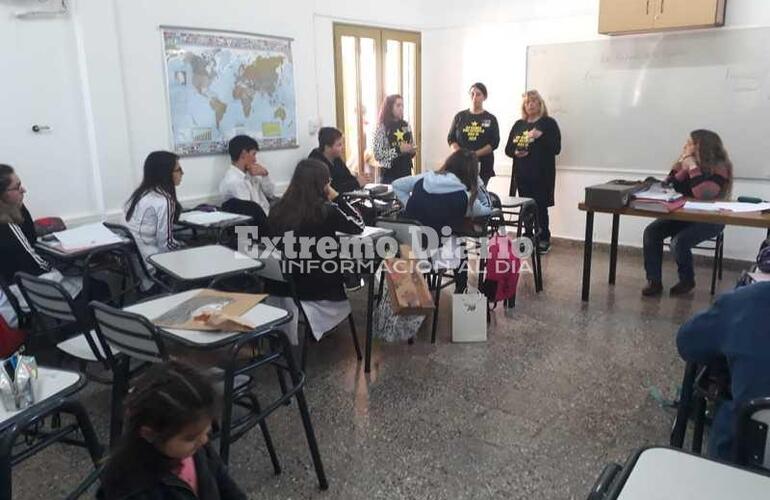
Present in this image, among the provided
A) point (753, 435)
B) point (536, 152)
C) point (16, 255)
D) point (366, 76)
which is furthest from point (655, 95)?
point (16, 255)

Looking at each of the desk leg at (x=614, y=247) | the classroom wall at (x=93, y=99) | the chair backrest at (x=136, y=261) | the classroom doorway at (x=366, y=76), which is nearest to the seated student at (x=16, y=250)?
the chair backrest at (x=136, y=261)

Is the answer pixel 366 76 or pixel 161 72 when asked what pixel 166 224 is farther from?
pixel 366 76

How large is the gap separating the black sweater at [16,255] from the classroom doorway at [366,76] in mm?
3080

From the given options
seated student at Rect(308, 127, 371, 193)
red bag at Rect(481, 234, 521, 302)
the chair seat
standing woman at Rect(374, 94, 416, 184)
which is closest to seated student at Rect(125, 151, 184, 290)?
the chair seat

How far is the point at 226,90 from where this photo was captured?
4.57 meters

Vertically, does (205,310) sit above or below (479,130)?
below

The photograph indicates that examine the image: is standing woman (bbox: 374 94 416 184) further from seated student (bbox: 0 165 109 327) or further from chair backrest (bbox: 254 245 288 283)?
seated student (bbox: 0 165 109 327)

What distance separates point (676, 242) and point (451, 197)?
1.81 metres

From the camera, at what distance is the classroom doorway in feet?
18.1

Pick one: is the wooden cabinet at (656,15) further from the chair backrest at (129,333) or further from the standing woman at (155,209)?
the chair backrest at (129,333)

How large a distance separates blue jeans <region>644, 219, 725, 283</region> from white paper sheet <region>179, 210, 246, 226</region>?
289 cm

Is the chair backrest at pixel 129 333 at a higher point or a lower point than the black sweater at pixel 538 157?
lower

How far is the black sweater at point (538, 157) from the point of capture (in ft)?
17.7

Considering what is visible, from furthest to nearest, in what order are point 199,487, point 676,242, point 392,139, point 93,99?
point 392,139 < point 676,242 < point 93,99 < point 199,487
